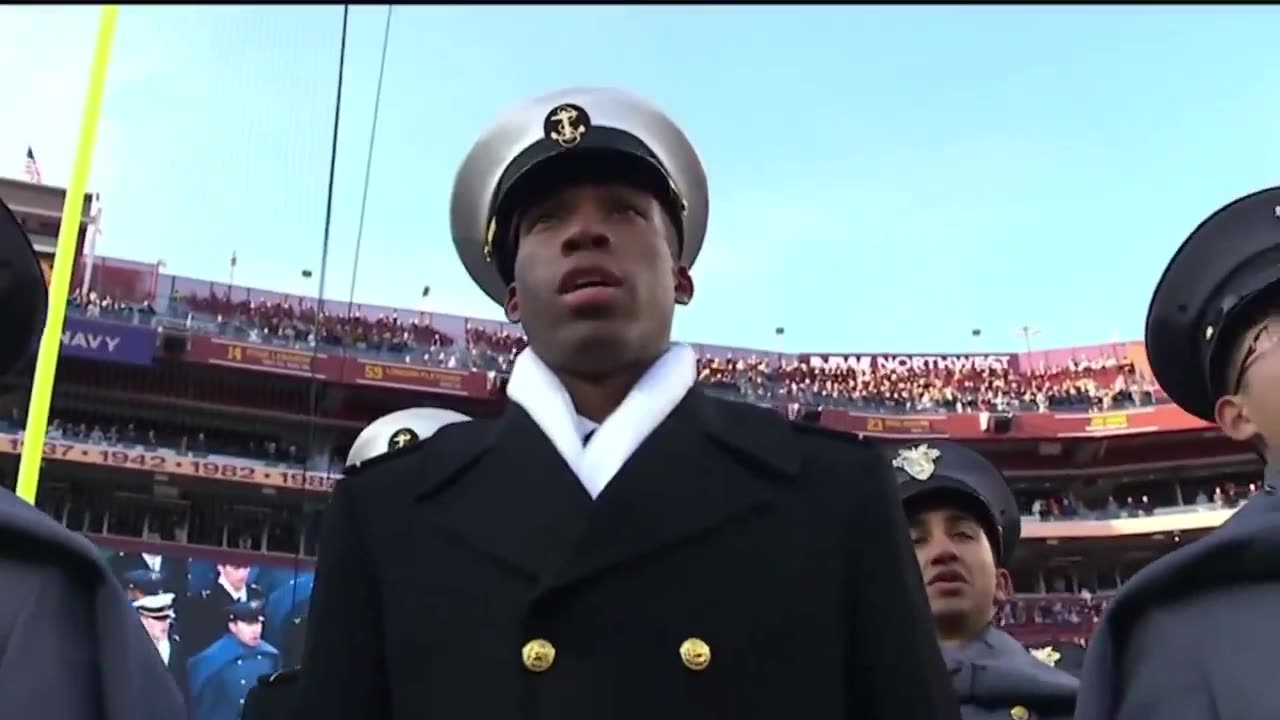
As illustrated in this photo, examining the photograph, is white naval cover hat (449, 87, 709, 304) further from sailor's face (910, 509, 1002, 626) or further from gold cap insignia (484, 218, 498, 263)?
sailor's face (910, 509, 1002, 626)

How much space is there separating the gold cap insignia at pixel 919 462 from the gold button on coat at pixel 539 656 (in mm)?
2026

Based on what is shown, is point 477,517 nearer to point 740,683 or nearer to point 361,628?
point 361,628

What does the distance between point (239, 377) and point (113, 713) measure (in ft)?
91.8

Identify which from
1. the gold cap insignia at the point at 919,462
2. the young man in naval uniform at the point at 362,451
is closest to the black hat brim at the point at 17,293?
the young man in naval uniform at the point at 362,451

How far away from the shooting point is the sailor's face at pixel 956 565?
3225 millimetres

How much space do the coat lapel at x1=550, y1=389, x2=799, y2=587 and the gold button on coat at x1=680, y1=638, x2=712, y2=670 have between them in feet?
0.42

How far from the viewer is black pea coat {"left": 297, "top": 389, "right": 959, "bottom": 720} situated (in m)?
1.64

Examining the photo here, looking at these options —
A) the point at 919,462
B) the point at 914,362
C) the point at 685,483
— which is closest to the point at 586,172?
the point at 685,483

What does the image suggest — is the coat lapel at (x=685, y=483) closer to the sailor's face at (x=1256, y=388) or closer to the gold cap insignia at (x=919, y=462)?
the sailor's face at (x=1256, y=388)

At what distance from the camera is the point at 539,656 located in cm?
163

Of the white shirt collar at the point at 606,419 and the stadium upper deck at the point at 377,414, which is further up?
the stadium upper deck at the point at 377,414

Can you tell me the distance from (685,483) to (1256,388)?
2.75 ft

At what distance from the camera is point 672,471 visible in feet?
5.77

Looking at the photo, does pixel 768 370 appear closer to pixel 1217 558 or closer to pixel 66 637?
pixel 1217 558
